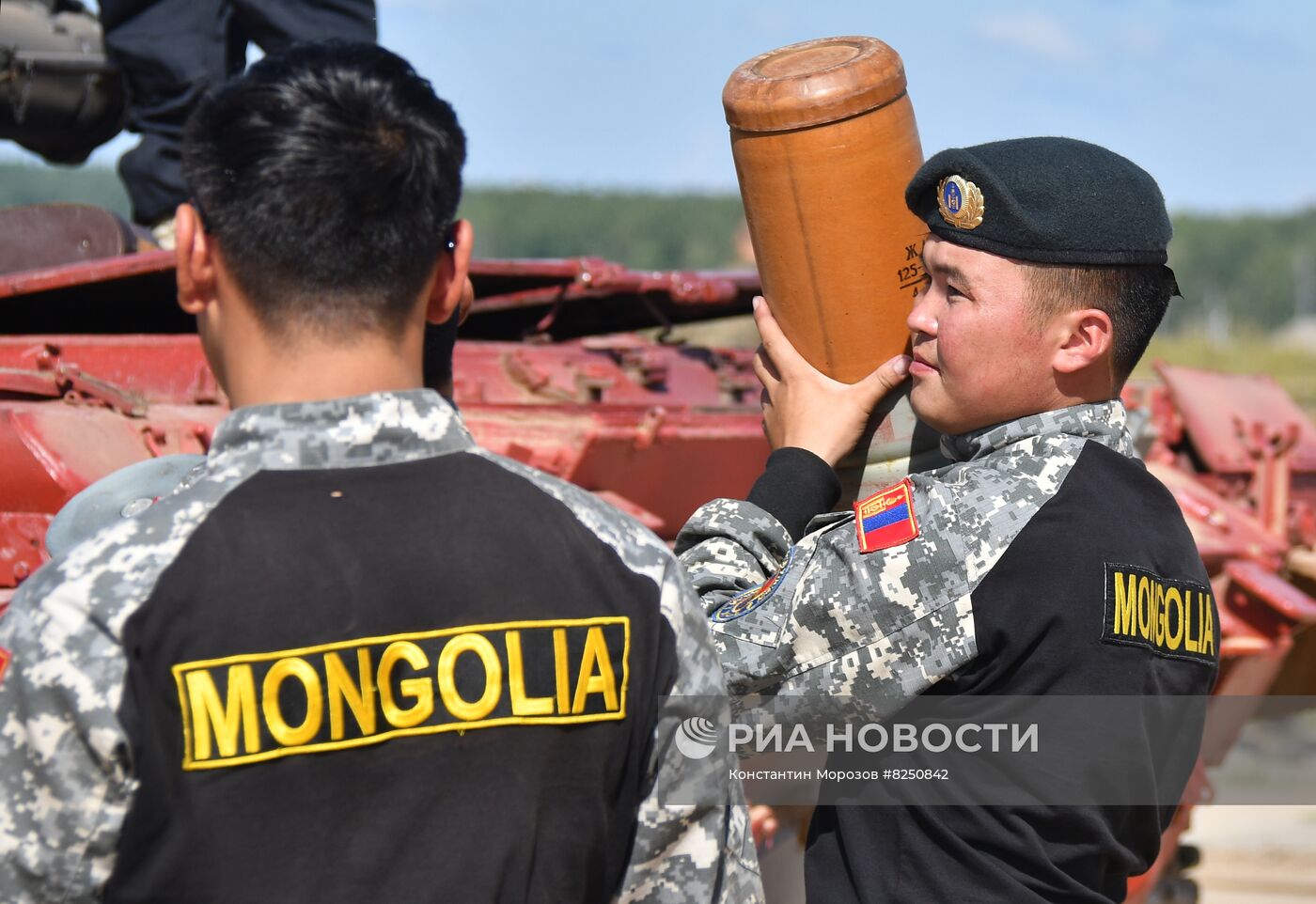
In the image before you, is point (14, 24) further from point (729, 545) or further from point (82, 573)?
point (82, 573)

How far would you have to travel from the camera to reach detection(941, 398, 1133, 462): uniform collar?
214 centimetres

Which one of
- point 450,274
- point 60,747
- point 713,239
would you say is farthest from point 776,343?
point 713,239

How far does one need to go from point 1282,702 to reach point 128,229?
4.90 metres

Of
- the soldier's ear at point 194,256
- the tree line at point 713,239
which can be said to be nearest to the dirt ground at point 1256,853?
the soldier's ear at point 194,256

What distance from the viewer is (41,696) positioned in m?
1.41

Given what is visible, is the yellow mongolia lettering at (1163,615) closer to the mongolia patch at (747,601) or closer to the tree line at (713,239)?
the mongolia patch at (747,601)

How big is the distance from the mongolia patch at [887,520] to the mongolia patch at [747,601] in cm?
13

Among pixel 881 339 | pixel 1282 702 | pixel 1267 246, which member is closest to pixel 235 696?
pixel 881 339

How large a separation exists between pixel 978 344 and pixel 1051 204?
207 mm

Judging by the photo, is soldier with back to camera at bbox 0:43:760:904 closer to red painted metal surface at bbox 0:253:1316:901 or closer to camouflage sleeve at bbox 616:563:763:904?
camouflage sleeve at bbox 616:563:763:904

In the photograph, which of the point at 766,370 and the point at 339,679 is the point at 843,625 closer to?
the point at 766,370

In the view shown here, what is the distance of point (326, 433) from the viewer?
154 cm

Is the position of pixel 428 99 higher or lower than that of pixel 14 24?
higher

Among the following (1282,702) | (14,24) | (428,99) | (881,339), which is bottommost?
(1282,702)
